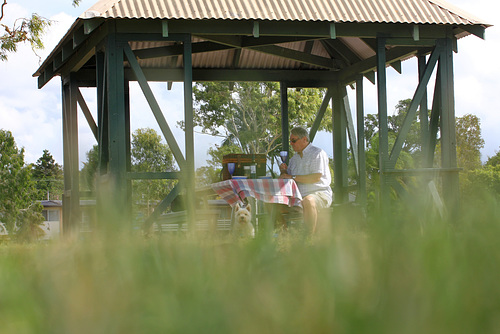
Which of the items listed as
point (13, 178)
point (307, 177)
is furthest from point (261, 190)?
point (13, 178)

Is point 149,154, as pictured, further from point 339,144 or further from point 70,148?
point 339,144

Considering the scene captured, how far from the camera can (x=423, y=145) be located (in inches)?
400

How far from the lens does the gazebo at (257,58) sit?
8.12 meters

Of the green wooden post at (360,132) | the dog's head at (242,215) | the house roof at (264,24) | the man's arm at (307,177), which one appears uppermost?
the house roof at (264,24)

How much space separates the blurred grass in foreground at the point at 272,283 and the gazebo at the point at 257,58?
5668 mm

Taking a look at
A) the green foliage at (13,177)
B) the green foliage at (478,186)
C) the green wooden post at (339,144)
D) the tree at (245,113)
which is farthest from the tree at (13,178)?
the green foliage at (478,186)

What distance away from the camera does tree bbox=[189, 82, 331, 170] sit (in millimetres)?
35500

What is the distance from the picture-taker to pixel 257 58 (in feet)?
37.3

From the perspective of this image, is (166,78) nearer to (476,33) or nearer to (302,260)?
(476,33)

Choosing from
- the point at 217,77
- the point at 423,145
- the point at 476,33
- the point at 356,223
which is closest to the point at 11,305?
the point at 356,223

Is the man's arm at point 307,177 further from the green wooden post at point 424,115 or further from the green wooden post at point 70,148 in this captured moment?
the green wooden post at point 70,148

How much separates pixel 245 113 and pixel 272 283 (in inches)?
1399

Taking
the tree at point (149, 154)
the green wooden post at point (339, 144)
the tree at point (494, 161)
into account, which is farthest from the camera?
the tree at point (149, 154)

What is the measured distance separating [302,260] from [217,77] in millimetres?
10461
